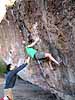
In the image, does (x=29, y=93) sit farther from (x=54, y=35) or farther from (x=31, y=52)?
(x=54, y=35)

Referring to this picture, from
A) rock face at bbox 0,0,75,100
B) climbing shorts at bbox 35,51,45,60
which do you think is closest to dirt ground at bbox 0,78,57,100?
rock face at bbox 0,0,75,100

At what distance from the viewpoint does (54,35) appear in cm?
930

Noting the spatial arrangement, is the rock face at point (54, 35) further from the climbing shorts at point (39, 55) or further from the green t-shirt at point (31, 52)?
the green t-shirt at point (31, 52)

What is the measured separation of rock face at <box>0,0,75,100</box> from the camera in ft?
29.3

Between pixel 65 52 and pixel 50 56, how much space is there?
0.39 metres

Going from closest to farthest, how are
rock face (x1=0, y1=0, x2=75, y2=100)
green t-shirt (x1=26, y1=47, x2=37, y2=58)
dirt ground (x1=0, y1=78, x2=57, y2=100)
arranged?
rock face (x1=0, y1=0, x2=75, y2=100) < green t-shirt (x1=26, y1=47, x2=37, y2=58) < dirt ground (x1=0, y1=78, x2=57, y2=100)

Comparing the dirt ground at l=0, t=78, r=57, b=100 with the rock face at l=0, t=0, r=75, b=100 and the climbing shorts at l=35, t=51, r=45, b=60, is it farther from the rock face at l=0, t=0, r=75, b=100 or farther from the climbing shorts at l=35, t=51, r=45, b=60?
the climbing shorts at l=35, t=51, r=45, b=60

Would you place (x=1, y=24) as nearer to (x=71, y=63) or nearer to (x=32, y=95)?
(x=32, y=95)

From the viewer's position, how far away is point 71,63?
914 cm

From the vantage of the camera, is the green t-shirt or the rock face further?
the green t-shirt

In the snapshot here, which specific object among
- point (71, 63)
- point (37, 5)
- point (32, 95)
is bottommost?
point (32, 95)

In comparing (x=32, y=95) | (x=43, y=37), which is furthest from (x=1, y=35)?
(x=43, y=37)

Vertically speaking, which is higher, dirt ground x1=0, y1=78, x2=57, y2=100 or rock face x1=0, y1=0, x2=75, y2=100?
rock face x1=0, y1=0, x2=75, y2=100

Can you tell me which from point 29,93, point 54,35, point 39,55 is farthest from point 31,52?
point 29,93
